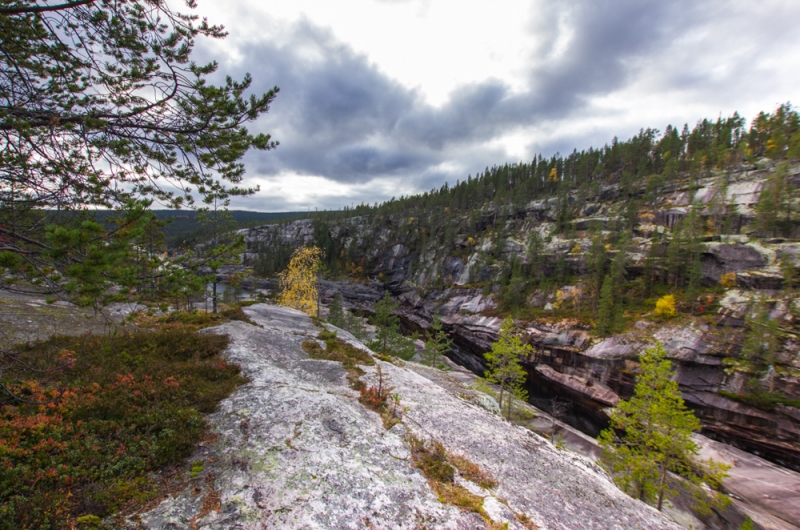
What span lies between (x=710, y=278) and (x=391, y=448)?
75.1m

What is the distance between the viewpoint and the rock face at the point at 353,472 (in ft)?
15.3

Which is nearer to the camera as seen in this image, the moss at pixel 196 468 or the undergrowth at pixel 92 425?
the undergrowth at pixel 92 425

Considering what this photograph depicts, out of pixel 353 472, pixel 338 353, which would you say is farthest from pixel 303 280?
pixel 353 472

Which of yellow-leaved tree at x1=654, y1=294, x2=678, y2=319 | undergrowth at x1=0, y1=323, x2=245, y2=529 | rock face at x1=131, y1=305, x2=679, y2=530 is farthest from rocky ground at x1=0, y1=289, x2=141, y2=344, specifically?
yellow-leaved tree at x1=654, y1=294, x2=678, y2=319

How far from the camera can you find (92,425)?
5516mm

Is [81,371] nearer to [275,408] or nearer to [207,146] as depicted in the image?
[275,408]

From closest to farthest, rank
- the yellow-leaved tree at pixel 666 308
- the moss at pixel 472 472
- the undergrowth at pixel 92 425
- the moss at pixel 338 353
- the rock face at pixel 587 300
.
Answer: the undergrowth at pixel 92 425 → the moss at pixel 472 472 → the moss at pixel 338 353 → the rock face at pixel 587 300 → the yellow-leaved tree at pixel 666 308

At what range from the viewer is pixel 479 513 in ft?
17.3

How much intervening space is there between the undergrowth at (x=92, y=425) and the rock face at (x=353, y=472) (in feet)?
2.08

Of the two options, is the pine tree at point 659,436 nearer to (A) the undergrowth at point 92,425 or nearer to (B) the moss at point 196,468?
(B) the moss at point 196,468

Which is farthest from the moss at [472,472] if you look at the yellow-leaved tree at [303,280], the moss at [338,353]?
the yellow-leaved tree at [303,280]

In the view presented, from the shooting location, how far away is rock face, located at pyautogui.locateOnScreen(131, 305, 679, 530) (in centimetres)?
465

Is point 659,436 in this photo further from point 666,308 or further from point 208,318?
point 666,308

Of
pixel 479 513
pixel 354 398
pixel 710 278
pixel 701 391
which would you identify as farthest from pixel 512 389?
pixel 710 278
